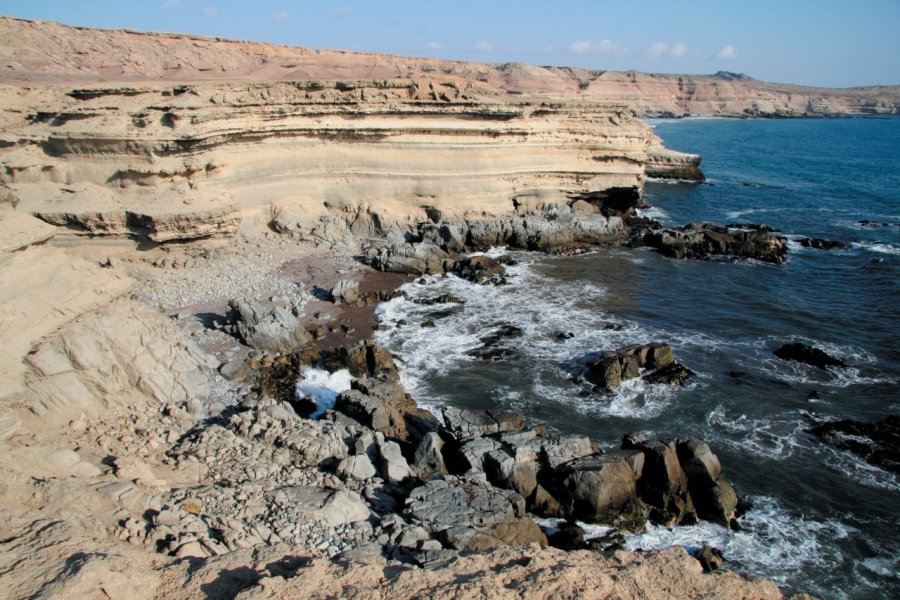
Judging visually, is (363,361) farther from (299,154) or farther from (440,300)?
(299,154)

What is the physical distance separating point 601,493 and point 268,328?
11348 mm

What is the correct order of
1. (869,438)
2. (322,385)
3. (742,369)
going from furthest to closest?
1. (742,369)
2. (322,385)
3. (869,438)

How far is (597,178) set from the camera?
3272cm

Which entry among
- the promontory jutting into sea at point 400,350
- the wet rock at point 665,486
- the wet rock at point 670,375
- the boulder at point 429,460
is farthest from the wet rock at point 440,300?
the wet rock at point 665,486

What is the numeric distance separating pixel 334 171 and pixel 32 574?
2328cm

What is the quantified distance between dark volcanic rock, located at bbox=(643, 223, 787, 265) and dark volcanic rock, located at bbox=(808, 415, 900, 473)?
47.7ft

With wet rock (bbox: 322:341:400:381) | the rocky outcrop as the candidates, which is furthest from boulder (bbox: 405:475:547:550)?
the rocky outcrop

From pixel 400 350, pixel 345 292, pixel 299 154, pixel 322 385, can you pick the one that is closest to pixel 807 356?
pixel 400 350

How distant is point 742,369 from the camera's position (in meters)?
18.8

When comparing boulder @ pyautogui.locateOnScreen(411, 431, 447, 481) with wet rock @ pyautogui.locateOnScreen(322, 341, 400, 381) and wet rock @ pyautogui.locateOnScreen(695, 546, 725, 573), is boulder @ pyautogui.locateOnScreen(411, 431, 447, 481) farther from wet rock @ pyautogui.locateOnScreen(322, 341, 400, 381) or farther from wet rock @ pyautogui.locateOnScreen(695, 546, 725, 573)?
wet rock @ pyautogui.locateOnScreen(695, 546, 725, 573)

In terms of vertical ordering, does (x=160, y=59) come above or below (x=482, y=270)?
above

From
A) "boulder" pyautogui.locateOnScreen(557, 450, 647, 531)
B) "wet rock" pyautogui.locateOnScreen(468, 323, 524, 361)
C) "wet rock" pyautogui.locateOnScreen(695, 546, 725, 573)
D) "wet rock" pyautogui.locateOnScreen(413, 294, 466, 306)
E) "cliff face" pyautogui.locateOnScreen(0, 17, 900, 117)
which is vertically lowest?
"wet rock" pyautogui.locateOnScreen(695, 546, 725, 573)

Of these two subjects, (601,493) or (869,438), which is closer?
(601,493)

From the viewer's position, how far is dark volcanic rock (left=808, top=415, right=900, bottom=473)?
14672mm
